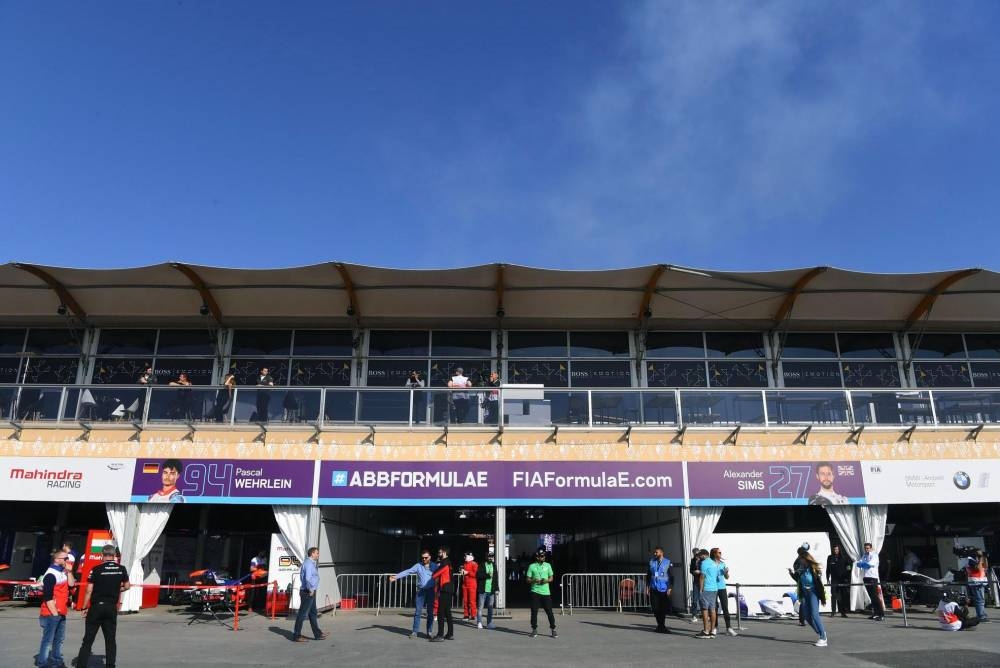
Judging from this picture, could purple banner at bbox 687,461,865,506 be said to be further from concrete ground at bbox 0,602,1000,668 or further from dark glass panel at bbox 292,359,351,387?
dark glass panel at bbox 292,359,351,387

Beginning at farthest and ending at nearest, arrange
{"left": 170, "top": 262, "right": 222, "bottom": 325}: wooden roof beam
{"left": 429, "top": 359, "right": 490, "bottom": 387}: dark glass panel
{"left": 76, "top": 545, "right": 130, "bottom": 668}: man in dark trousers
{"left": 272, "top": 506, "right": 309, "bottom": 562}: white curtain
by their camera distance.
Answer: {"left": 429, "top": 359, "right": 490, "bottom": 387}: dark glass panel
{"left": 170, "top": 262, "right": 222, "bottom": 325}: wooden roof beam
{"left": 272, "top": 506, "right": 309, "bottom": 562}: white curtain
{"left": 76, "top": 545, "right": 130, "bottom": 668}: man in dark trousers

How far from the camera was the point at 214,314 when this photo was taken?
20.6 metres

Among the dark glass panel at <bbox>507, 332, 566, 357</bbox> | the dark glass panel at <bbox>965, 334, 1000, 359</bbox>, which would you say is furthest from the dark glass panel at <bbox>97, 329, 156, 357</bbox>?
the dark glass panel at <bbox>965, 334, 1000, 359</bbox>

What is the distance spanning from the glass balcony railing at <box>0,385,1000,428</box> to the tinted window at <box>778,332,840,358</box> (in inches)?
204

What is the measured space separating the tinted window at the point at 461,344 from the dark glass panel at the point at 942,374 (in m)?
12.6

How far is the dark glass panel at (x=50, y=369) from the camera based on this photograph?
2141 cm

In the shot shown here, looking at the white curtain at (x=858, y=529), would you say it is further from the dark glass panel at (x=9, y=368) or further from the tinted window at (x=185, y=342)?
the dark glass panel at (x=9, y=368)

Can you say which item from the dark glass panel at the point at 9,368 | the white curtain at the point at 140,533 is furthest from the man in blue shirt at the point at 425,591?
the dark glass panel at the point at 9,368

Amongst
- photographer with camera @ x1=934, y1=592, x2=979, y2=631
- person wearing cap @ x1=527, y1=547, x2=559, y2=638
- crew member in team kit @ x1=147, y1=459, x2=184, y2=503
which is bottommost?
photographer with camera @ x1=934, y1=592, x2=979, y2=631

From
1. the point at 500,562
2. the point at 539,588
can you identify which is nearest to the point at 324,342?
the point at 500,562

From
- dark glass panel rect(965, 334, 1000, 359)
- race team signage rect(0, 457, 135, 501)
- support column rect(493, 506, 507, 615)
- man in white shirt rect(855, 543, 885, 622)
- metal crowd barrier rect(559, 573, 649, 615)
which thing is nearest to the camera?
man in white shirt rect(855, 543, 885, 622)

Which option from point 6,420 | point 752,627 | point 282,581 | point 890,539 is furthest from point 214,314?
point 890,539

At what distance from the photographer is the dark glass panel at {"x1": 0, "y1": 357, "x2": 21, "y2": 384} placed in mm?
21672

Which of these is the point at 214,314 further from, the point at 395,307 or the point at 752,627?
the point at 752,627
